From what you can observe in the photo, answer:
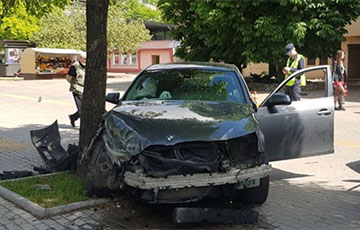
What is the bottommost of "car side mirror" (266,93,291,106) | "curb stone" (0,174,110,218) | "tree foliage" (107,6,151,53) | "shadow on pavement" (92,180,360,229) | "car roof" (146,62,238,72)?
"shadow on pavement" (92,180,360,229)

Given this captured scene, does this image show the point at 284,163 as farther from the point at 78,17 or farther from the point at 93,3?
the point at 78,17

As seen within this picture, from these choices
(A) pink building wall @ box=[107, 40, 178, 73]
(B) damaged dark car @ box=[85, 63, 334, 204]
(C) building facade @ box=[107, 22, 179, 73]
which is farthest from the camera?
(C) building facade @ box=[107, 22, 179, 73]

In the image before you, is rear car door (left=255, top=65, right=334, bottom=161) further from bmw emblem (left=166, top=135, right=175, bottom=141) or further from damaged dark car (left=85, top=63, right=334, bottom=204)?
bmw emblem (left=166, top=135, right=175, bottom=141)

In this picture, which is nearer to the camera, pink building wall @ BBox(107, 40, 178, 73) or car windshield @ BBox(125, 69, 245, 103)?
car windshield @ BBox(125, 69, 245, 103)

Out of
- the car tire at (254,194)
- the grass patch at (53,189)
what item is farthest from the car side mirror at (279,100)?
the grass patch at (53,189)

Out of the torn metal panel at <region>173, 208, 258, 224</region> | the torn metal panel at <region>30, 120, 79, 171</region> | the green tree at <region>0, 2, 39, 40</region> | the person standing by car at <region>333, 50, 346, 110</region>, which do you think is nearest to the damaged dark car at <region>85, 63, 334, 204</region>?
the torn metal panel at <region>173, 208, 258, 224</region>

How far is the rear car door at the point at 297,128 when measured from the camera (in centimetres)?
574

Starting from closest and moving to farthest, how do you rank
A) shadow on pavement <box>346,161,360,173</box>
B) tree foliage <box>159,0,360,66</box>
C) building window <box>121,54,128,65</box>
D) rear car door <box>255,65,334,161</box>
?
rear car door <box>255,65,334,161</box>, shadow on pavement <box>346,161,360,173</box>, tree foliage <box>159,0,360,66</box>, building window <box>121,54,128,65</box>

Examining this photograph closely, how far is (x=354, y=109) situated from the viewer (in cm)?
1405

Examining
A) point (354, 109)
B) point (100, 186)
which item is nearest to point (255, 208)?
point (100, 186)

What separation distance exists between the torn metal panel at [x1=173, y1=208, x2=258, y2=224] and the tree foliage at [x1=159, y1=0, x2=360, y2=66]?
1486 centimetres

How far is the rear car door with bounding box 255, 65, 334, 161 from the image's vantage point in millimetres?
5742

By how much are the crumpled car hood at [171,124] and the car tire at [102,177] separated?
14.3 inches

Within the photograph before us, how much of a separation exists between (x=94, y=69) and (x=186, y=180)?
2615 millimetres
